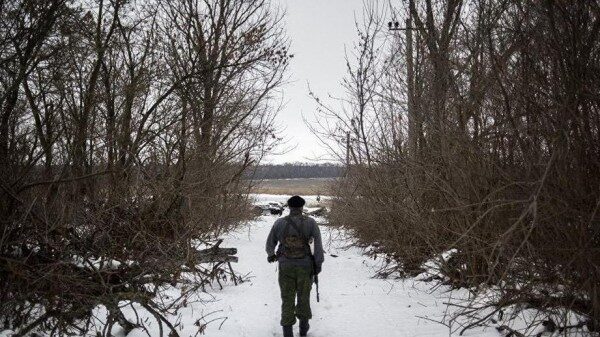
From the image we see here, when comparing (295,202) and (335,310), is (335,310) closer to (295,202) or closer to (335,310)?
(335,310)

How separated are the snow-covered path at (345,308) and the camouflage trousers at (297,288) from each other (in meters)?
0.36

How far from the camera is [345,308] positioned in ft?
23.1

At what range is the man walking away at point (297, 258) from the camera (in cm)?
573

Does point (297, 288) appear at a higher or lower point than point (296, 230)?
lower

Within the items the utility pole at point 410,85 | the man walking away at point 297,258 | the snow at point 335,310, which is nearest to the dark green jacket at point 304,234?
the man walking away at point 297,258

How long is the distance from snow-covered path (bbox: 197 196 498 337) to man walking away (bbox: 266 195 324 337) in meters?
0.44

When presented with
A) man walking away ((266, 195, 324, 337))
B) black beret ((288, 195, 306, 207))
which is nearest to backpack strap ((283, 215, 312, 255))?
man walking away ((266, 195, 324, 337))

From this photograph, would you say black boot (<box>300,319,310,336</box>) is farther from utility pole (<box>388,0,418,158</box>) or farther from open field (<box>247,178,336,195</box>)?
open field (<box>247,178,336,195</box>)

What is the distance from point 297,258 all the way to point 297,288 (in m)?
0.40

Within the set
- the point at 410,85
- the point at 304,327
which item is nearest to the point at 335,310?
the point at 304,327

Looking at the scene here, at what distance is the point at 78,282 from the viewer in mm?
4117

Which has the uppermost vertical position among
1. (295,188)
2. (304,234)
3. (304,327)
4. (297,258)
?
(304,234)

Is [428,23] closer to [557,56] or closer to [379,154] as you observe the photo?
[379,154]

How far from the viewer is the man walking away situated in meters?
5.73
